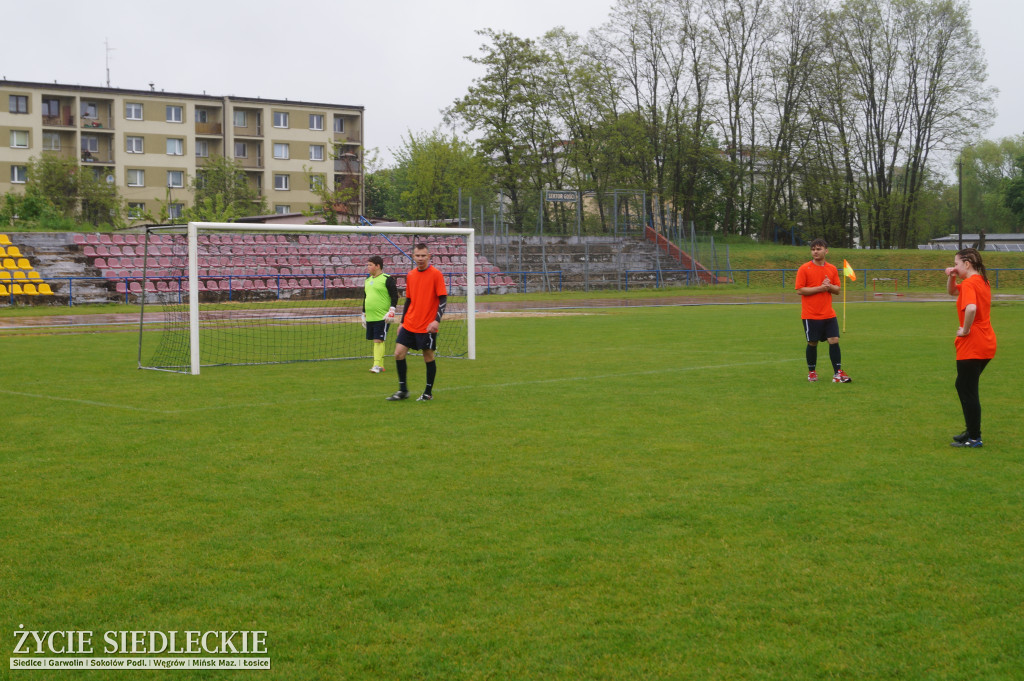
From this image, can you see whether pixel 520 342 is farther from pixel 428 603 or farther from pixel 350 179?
pixel 350 179

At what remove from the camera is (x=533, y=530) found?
6559 millimetres

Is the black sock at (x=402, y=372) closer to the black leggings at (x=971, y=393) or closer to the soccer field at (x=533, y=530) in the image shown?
the soccer field at (x=533, y=530)

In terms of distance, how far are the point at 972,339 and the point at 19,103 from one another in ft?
248

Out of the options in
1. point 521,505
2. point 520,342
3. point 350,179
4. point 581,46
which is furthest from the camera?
point 350,179

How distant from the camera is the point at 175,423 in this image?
10.9 meters

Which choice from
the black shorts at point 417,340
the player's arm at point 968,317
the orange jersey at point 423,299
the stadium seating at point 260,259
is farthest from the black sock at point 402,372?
the stadium seating at point 260,259

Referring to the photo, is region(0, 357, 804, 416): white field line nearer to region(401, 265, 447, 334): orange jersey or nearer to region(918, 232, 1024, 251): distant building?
region(401, 265, 447, 334): orange jersey

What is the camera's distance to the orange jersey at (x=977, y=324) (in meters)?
9.14

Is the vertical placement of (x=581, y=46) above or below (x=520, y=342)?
above

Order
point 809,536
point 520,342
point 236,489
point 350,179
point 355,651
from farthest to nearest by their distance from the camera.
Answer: point 350,179, point 520,342, point 236,489, point 809,536, point 355,651

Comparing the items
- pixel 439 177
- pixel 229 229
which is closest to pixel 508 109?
pixel 439 177

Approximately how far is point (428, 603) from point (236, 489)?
2995 mm

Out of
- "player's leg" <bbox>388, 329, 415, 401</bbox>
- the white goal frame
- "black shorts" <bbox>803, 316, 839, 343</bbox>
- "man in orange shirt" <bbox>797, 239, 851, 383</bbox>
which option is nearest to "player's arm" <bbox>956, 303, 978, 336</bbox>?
"man in orange shirt" <bbox>797, 239, 851, 383</bbox>

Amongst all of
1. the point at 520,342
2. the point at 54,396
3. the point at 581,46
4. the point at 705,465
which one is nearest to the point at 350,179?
the point at 581,46
